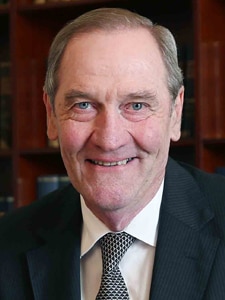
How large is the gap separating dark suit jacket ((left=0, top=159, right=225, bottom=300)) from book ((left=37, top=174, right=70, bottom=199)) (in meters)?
1.29

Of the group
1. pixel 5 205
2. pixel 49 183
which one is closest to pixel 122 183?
pixel 49 183

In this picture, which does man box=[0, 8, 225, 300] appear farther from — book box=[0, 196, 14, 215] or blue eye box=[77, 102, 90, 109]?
book box=[0, 196, 14, 215]

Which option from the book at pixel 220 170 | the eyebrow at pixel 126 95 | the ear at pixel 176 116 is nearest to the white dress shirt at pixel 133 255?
the ear at pixel 176 116

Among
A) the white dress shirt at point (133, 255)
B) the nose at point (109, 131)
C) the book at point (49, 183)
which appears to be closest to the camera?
the nose at point (109, 131)

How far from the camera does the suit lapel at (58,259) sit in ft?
5.09

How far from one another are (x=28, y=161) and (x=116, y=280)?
163cm

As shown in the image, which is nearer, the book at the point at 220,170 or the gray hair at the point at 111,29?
the gray hair at the point at 111,29

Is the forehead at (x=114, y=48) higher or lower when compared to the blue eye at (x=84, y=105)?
higher

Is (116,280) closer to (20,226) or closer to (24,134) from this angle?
(20,226)

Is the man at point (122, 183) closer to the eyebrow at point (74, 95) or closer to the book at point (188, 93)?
the eyebrow at point (74, 95)

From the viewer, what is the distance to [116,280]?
4.97 feet

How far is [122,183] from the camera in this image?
1.46 metres

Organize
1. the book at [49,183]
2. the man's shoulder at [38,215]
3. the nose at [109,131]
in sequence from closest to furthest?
1. the nose at [109,131]
2. the man's shoulder at [38,215]
3. the book at [49,183]

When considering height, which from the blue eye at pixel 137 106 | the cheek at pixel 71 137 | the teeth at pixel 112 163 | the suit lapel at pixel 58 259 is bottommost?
the suit lapel at pixel 58 259
